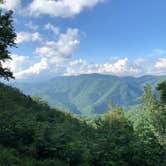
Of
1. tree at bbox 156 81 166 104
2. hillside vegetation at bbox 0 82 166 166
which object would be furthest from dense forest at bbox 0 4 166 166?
tree at bbox 156 81 166 104

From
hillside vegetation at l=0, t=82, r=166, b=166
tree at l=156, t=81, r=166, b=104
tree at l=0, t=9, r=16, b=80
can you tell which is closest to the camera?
hillside vegetation at l=0, t=82, r=166, b=166

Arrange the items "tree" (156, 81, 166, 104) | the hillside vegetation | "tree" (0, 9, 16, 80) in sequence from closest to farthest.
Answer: the hillside vegetation
"tree" (0, 9, 16, 80)
"tree" (156, 81, 166, 104)

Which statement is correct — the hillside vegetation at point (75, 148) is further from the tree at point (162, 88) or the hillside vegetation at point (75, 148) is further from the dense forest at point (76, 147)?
the tree at point (162, 88)

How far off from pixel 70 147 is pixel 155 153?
4.48 m

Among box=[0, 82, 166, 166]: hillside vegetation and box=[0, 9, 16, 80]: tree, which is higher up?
box=[0, 9, 16, 80]: tree

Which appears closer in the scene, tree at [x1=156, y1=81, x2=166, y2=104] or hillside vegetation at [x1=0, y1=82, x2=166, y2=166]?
hillside vegetation at [x1=0, y1=82, x2=166, y2=166]

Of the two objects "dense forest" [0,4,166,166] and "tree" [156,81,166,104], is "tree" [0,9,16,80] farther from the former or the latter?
"tree" [156,81,166,104]

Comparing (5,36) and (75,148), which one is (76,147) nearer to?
(75,148)

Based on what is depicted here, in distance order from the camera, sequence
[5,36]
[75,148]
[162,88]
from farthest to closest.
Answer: [162,88], [5,36], [75,148]

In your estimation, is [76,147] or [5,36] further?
[5,36]

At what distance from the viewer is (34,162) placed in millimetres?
12039

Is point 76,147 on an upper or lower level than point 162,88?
lower

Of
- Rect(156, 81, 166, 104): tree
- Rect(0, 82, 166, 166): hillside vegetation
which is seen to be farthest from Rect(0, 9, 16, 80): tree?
Rect(156, 81, 166, 104): tree

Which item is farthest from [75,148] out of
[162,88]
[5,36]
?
[162,88]
